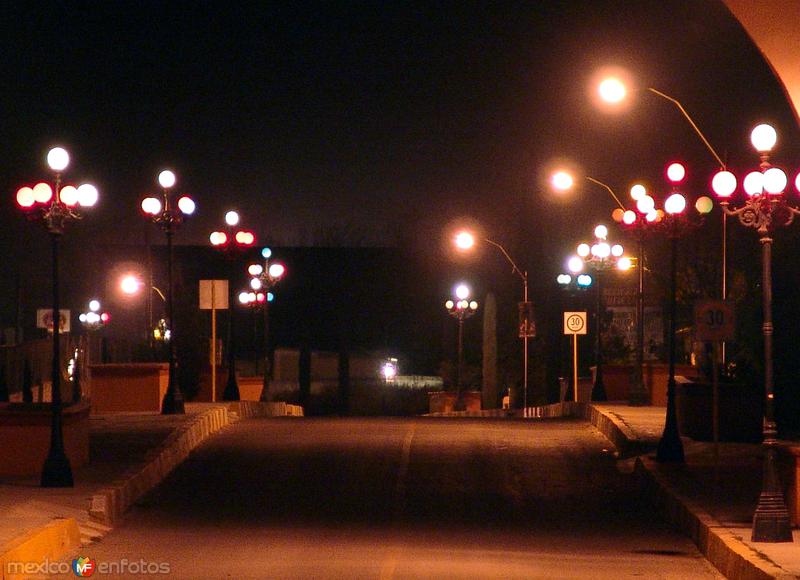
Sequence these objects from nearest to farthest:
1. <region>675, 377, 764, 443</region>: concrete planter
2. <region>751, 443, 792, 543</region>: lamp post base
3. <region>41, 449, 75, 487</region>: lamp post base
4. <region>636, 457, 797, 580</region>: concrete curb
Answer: <region>636, 457, 797, 580</region>: concrete curb, <region>751, 443, 792, 543</region>: lamp post base, <region>41, 449, 75, 487</region>: lamp post base, <region>675, 377, 764, 443</region>: concrete planter

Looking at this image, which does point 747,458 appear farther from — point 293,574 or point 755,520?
point 293,574

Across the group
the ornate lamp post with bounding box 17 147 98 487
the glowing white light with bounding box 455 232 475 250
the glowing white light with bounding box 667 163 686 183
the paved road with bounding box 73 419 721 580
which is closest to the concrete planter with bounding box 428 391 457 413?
the glowing white light with bounding box 455 232 475 250

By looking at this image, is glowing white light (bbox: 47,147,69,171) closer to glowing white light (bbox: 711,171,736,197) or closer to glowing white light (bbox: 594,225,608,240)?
glowing white light (bbox: 711,171,736,197)

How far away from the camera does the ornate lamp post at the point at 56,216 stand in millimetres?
18547

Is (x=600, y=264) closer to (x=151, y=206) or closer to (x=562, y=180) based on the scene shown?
(x=562, y=180)

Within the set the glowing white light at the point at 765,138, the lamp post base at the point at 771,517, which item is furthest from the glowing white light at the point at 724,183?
the lamp post base at the point at 771,517

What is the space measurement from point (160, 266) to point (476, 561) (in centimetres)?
7638

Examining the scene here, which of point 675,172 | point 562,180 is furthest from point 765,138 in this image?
point 562,180

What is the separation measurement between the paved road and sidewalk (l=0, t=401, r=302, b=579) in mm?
323

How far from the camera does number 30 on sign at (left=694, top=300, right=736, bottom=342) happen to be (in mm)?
18656

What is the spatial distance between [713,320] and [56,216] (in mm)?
9021

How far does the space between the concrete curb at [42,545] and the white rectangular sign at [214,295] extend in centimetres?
2011

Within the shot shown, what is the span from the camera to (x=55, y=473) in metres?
18.5

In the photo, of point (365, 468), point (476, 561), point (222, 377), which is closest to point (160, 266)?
point (222, 377)
